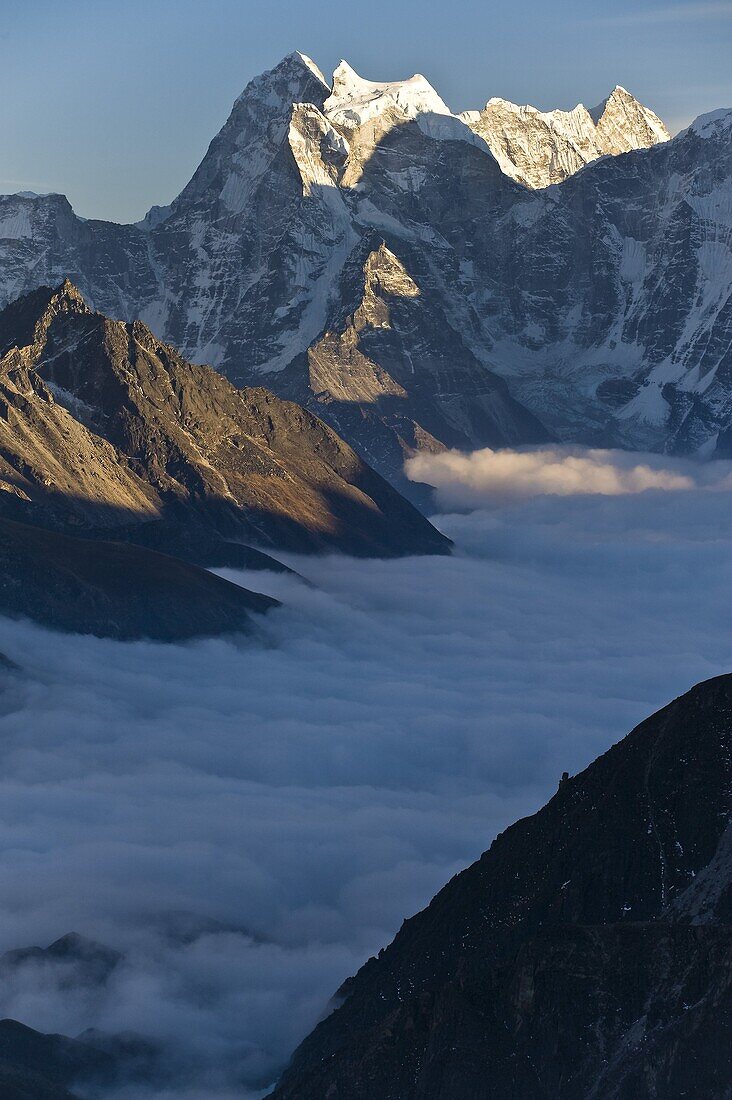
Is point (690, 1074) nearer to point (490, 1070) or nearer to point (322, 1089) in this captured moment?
point (490, 1070)

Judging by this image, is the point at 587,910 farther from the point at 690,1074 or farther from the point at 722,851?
the point at 690,1074

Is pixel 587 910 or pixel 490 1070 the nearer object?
pixel 490 1070

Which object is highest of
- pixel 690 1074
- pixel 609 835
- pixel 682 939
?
pixel 609 835

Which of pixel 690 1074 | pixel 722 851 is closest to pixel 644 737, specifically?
pixel 722 851

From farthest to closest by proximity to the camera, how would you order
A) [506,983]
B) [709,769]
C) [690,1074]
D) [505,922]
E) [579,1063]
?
[505,922] → [709,769] → [506,983] → [579,1063] → [690,1074]

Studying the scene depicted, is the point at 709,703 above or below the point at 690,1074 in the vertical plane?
above

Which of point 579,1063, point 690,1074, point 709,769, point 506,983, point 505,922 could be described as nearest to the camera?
point 690,1074
